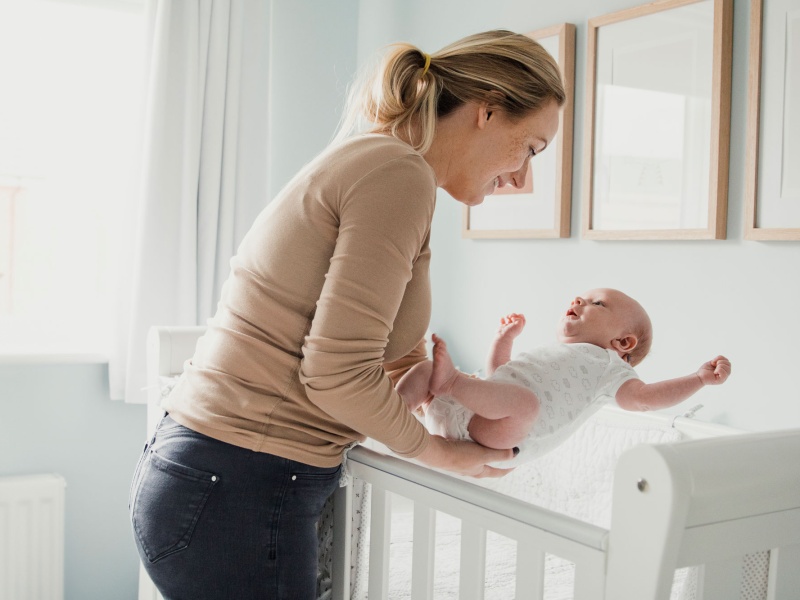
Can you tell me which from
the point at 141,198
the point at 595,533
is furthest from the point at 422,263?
the point at 141,198

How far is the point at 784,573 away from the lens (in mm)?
917

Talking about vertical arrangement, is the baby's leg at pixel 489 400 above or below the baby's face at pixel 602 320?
below

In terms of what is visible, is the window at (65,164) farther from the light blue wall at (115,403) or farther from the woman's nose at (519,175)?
the woman's nose at (519,175)

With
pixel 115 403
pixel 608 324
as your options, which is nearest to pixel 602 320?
pixel 608 324

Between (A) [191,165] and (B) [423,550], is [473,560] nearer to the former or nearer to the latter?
(B) [423,550]

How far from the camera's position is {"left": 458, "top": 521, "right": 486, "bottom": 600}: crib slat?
1015mm

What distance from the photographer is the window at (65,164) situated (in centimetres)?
258

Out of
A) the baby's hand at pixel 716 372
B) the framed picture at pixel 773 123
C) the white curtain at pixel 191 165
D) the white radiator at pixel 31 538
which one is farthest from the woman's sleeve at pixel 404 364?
the white radiator at pixel 31 538

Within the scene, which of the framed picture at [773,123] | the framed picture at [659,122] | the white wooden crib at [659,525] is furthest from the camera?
the framed picture at [659,122]

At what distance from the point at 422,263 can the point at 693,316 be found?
1040 millimetres

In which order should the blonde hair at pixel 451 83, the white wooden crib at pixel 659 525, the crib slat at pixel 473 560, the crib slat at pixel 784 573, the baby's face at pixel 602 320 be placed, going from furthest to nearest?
the baby's face at pixel 602 320, the blonde hair at pixel 451 83, the crib slat at pixel 473 560, the crib slat at pixel 784 573, the white wooden crib at pixel 659 525

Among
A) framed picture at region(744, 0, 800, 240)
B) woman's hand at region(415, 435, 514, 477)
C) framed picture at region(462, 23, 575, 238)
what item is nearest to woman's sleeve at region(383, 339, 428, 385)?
woman's hand at region(415, 435, 514, 477)

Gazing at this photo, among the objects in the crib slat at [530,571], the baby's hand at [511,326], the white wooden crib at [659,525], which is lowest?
the crib slat at [530,571]

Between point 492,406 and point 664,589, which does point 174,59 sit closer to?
point 492,406
